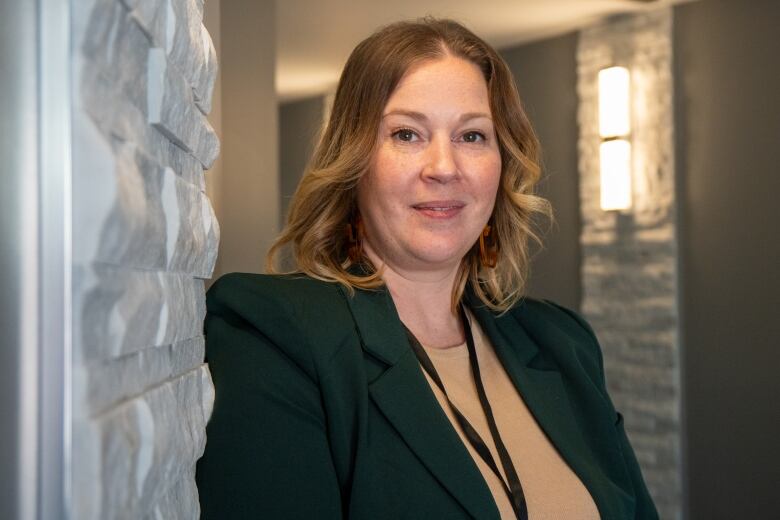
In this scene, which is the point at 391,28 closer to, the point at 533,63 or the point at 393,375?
the point at 393,375

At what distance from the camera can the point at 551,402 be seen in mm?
1498

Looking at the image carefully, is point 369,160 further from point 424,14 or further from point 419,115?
point 424,14

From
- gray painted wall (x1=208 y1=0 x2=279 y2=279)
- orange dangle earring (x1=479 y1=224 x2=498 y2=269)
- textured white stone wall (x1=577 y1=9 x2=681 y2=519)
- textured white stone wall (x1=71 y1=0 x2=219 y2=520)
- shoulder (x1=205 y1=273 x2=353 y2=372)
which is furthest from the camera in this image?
textured white stone wall (x1=577 y1=9 x2=681 y2=519)

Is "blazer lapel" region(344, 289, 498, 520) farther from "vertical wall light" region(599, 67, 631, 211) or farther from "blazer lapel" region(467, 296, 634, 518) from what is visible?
"vertical wall light" region(599, 67, 631, 211)

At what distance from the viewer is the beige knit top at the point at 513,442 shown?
136 cm

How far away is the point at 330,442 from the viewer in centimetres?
118

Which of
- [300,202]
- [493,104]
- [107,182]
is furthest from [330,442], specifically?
[107,182]

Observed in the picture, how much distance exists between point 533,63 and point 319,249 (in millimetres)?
4096

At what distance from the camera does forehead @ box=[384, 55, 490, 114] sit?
4.84 ft

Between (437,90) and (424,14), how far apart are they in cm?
338

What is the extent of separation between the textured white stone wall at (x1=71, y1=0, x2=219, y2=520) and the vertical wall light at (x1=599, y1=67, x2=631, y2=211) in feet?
13.4

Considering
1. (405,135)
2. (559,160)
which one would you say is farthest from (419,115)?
(559,160)

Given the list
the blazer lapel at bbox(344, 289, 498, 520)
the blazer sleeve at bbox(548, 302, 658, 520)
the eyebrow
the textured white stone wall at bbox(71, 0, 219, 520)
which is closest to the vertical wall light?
the blazer sleeve at bbox(548, 302, 658, 520)

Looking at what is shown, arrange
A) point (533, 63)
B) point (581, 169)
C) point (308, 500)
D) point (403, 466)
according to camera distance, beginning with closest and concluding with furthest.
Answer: point (308, 500) < point (403, 466) < point (581, 169) < point (533, 63)
